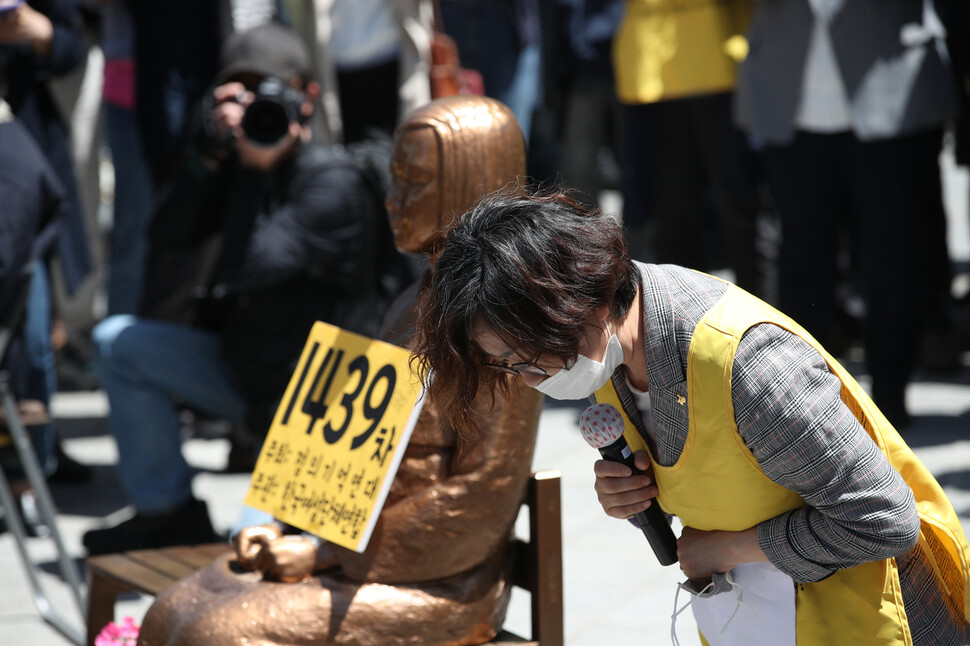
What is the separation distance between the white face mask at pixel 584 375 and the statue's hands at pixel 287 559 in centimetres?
80

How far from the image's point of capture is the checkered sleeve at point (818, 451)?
5.19ft

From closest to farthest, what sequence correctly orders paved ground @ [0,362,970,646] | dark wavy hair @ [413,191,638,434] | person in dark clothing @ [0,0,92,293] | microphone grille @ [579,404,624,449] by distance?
dark wavy hair @ [413,191,638,434] → microphone grille @ [579,404,624,449] → paved ground @ [0,362,970,646] → person in dark clothing @ [0,0,92,293]

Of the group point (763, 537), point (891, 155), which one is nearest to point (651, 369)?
point (763, 537)

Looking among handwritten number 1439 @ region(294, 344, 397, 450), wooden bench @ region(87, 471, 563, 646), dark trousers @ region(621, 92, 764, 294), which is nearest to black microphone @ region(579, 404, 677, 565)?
wooden bench @ region(87, 471, 563, 646)

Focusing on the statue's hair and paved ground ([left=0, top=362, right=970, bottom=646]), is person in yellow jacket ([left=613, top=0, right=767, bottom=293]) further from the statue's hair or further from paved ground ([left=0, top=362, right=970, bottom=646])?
the statue's hair

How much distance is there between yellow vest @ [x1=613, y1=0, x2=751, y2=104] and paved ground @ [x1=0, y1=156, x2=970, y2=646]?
1.53 metres

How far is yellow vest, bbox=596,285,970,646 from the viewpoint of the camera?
64.1 inches

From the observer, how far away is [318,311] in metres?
3.64

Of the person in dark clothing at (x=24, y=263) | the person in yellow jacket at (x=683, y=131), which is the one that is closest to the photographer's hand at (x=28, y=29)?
the person in dark clothing at (x=24, y=263)

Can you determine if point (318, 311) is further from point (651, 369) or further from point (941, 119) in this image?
point (941, 119)

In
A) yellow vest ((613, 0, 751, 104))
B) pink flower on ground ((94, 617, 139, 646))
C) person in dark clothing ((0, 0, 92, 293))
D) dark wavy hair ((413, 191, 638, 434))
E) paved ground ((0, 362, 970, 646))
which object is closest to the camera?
dark wavy hair ((413, 191, 638, 434))

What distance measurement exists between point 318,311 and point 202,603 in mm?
1498

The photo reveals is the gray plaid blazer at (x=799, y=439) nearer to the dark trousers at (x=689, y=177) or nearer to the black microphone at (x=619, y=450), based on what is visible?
the black microphone at (x=619, y=450)

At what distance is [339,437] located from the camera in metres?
2.38
